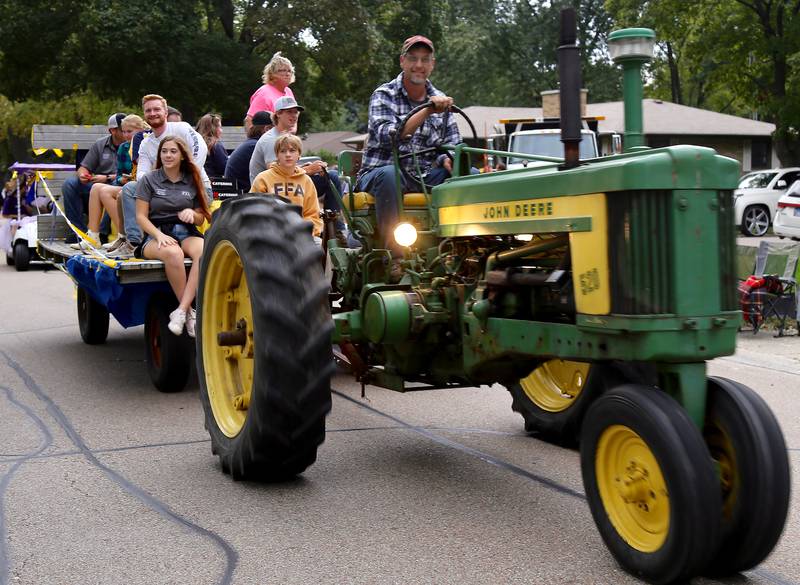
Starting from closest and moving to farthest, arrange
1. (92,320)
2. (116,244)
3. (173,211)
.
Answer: (173,211) → (116,244) → (92,320)

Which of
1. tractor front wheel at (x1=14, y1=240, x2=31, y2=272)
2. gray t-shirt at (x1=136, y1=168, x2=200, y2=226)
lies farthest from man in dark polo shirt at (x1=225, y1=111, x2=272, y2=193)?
tractor front wheel at (x1=14, y1=240, x2=31, y2=272)

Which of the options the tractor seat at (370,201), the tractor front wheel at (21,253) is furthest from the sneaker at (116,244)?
the tractor front wheel at (21,253)

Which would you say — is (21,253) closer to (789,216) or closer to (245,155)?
(245,155)

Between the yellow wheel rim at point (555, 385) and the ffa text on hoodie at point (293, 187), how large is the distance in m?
1.81

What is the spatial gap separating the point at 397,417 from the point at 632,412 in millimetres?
3315

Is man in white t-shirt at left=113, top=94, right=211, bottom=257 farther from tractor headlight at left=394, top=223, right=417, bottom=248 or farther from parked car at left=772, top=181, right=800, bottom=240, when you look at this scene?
parked car at left=772, top=181, right=800, bottom=240

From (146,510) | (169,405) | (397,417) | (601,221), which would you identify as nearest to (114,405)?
(169,405)

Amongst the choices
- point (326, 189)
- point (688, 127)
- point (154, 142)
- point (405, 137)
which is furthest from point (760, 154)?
point (405, 137)

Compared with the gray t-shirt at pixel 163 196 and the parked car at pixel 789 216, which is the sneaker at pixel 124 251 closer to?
the gray t-shirt at pixel 163 196

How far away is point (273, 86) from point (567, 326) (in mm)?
6207

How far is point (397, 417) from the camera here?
22.6ft

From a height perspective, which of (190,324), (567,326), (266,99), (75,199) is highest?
(266,99)

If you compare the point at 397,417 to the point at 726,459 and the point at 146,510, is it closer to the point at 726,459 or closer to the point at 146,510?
the point at 146,510

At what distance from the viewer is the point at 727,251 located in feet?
12.8
